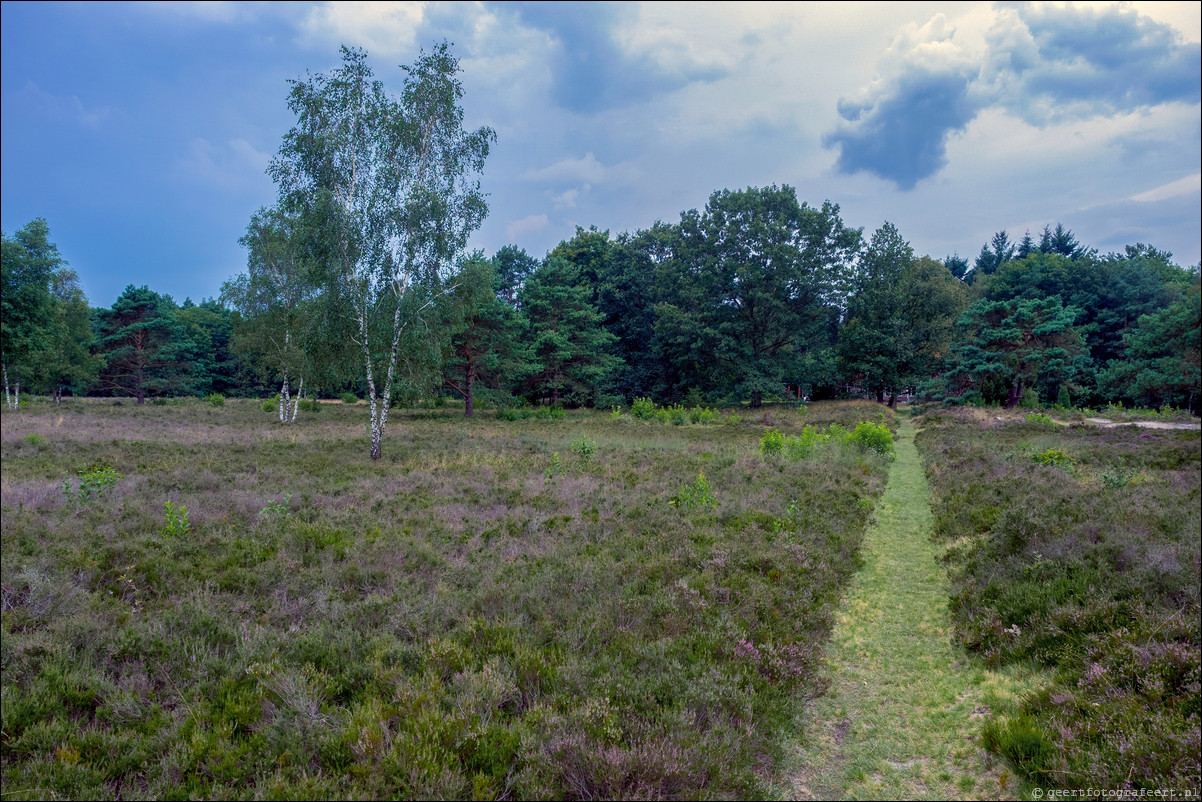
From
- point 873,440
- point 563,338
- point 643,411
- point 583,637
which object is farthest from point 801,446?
point 563,338

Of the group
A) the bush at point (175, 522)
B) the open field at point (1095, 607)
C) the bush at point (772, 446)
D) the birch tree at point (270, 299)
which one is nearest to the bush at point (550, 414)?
the birch tree at point (270, 299)

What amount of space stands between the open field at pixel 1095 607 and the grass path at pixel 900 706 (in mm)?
296

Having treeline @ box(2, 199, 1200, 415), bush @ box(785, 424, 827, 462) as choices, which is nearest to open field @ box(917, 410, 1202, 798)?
bush @ box(785, 424, 827, 462)

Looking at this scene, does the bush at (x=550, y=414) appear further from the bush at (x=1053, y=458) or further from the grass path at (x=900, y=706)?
the grass path at (x=900, y=706)

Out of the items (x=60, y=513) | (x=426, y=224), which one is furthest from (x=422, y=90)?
(x=60, y=513)

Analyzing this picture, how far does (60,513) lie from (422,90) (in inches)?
727

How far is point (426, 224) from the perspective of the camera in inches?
776

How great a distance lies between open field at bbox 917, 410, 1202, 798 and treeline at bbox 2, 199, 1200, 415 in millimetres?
17095

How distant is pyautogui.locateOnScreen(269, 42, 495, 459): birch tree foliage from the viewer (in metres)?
19.1

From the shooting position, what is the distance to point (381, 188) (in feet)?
64.0

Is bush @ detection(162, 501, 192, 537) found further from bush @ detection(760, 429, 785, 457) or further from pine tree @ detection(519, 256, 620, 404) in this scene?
pine tree @ detection(519, 256, 620, 404)

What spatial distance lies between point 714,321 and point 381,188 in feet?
118

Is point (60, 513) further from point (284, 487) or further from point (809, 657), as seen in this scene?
point (809, 657)

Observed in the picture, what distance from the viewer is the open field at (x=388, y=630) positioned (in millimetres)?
3689
